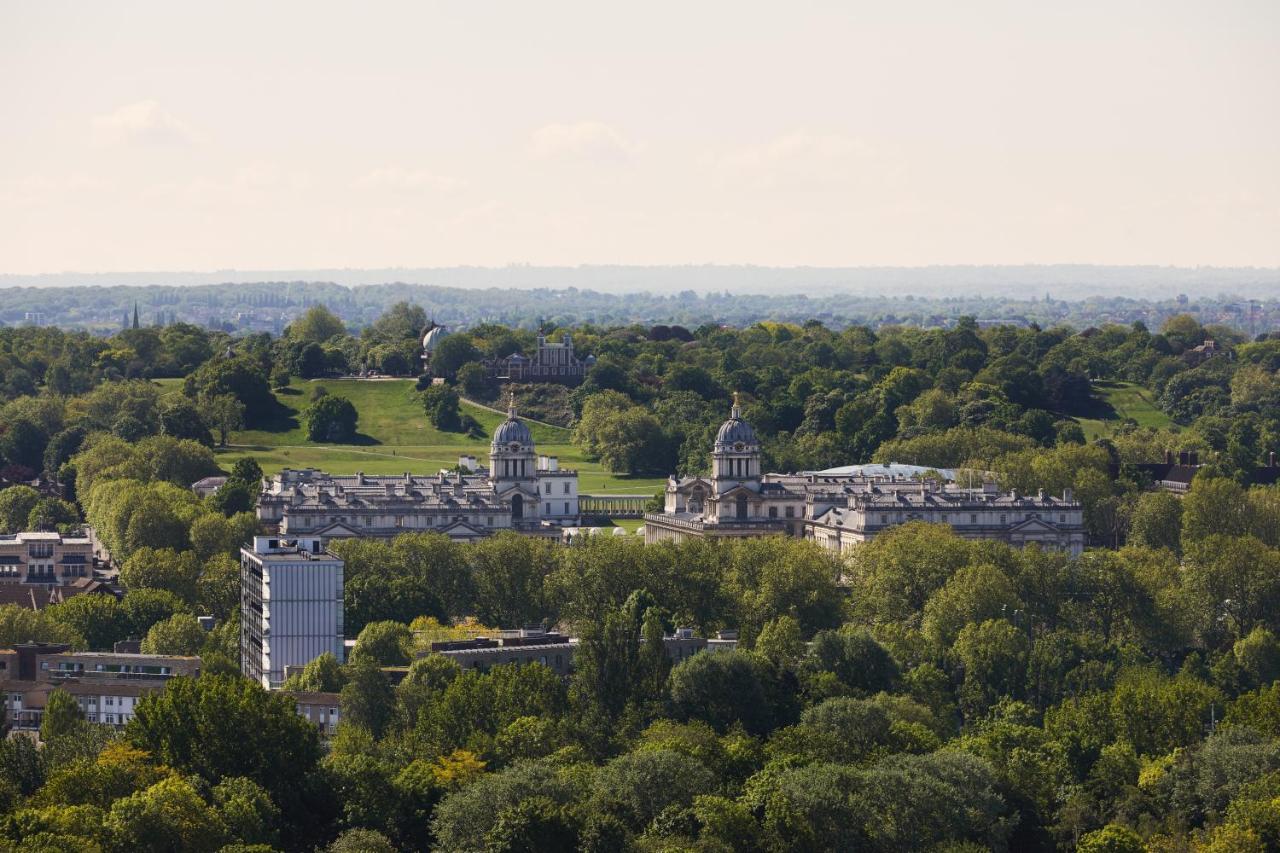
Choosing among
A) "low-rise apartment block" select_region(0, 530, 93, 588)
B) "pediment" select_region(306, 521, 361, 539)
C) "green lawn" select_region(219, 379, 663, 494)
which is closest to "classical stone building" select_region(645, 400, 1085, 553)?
"pediment" select_region(306, 521, 361, 539)

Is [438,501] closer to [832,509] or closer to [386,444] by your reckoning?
[832,509]

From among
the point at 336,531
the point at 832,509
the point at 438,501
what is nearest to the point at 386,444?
the point at 438,501

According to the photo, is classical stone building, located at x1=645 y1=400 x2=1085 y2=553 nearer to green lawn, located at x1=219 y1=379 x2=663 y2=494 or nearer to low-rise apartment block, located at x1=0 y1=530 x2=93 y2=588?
green lawn, located at x1=219 y1=379 x2=663 y2=494

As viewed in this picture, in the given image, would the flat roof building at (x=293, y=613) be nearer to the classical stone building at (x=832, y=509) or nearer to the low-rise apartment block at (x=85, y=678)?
the low-rise apartment block at (x=85, y=678)

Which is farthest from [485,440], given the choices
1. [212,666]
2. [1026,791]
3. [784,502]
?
[1026,791]

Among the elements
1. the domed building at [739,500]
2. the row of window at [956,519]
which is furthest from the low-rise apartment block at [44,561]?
the row of window at [956,519]

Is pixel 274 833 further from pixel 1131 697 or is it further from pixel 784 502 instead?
pixel 784 502

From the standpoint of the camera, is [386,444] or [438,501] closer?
[438,501]
